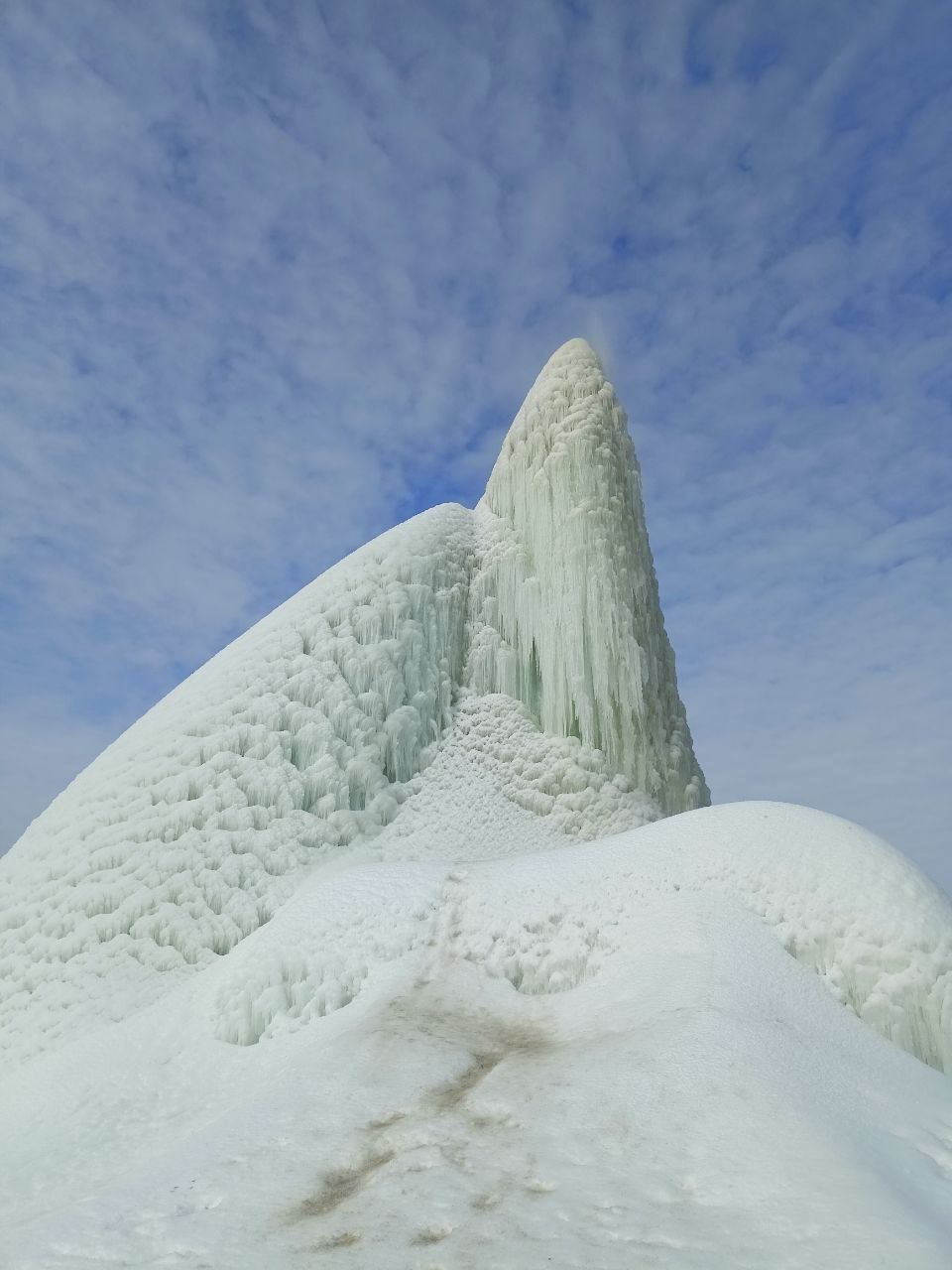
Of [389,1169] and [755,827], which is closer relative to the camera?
[389,1169]

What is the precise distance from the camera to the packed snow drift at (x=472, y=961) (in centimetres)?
328

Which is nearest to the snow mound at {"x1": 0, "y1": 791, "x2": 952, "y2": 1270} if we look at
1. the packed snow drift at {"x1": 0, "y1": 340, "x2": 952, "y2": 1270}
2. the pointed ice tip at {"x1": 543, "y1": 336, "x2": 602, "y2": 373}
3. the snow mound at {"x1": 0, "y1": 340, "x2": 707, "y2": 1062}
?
the packed snow drift at {"x1": 0, "y1": 340, "x2": 952, "y2": 1270}

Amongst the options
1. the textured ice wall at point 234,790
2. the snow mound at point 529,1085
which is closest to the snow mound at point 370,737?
the textured ice wall at point 234,790

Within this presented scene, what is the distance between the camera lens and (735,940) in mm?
5312

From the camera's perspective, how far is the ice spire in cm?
1100

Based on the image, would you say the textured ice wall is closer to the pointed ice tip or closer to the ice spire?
the ice spire

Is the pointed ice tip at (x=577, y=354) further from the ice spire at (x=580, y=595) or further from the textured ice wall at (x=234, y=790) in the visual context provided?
the textured ice wall at (x=234, y=790)

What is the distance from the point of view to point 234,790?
29.1 feet

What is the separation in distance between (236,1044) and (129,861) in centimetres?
305

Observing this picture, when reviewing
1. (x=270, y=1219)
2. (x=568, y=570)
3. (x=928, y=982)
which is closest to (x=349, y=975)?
(x=270, y=1219)

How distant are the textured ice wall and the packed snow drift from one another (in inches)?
1.5

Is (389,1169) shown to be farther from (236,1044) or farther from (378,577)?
(378,577)

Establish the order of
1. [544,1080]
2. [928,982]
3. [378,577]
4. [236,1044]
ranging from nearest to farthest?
[544,1080] → [928,982] → [236,1044] → [378,577]

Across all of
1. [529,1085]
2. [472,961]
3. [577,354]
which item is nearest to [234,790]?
[472,961]
